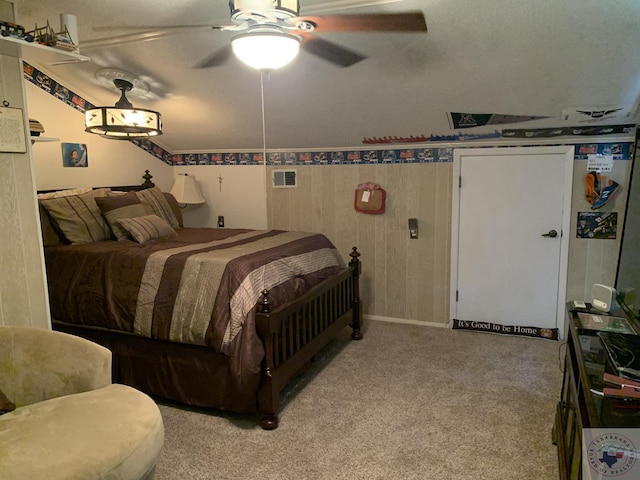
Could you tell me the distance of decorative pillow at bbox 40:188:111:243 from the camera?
129 inches

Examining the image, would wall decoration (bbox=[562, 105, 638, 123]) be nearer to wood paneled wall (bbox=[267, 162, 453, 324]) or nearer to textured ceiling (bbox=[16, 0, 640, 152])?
textured ceiling (bbox=[16, 0, 640, 152])

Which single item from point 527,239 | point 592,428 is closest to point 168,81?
point 527,239

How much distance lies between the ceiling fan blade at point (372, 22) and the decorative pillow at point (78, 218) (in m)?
2.28

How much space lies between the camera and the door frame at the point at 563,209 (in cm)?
374

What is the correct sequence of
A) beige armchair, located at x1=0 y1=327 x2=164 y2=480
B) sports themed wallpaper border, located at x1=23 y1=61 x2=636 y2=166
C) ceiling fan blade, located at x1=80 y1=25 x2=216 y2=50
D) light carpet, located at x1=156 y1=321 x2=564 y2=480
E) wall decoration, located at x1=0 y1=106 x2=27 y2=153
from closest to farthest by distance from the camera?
1. beige armchair, located at x1=0 y1=327 x2=164 y2=480
2. wall decoration, located at x1=0 y1=106 x2=27 y2=153
3. light carpet, located at x1=156 y1=321 x2=564 y2=480
4. ceiling fan blade, located at x1=80 y1=25 x2=216 y2=50
5. sports themed wallpaper border, located at x1=23 y1=61 x2=636 y2=166

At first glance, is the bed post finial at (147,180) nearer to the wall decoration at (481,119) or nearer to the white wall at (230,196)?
the white wall at (230,196)

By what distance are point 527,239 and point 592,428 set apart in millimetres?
2894

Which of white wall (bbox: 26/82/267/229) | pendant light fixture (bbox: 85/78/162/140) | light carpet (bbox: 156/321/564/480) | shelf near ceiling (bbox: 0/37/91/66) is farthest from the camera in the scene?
white wall (bbox: 26/82/267/229)

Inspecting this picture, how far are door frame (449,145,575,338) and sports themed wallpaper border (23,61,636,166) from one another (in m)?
0.09

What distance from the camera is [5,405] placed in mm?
1773

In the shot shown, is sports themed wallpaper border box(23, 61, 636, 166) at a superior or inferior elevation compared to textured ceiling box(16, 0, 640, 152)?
inferior

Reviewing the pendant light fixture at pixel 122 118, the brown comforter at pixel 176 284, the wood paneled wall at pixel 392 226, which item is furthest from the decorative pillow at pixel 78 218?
the wood paneled wall at pixel 392 226

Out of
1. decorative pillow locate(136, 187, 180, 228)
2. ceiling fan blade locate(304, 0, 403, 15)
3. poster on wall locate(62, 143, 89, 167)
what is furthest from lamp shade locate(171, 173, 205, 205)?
ceiling fan blade locate(304, 0, 403, 15)

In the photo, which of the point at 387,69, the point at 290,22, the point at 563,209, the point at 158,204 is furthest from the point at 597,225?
the point at 158,204
